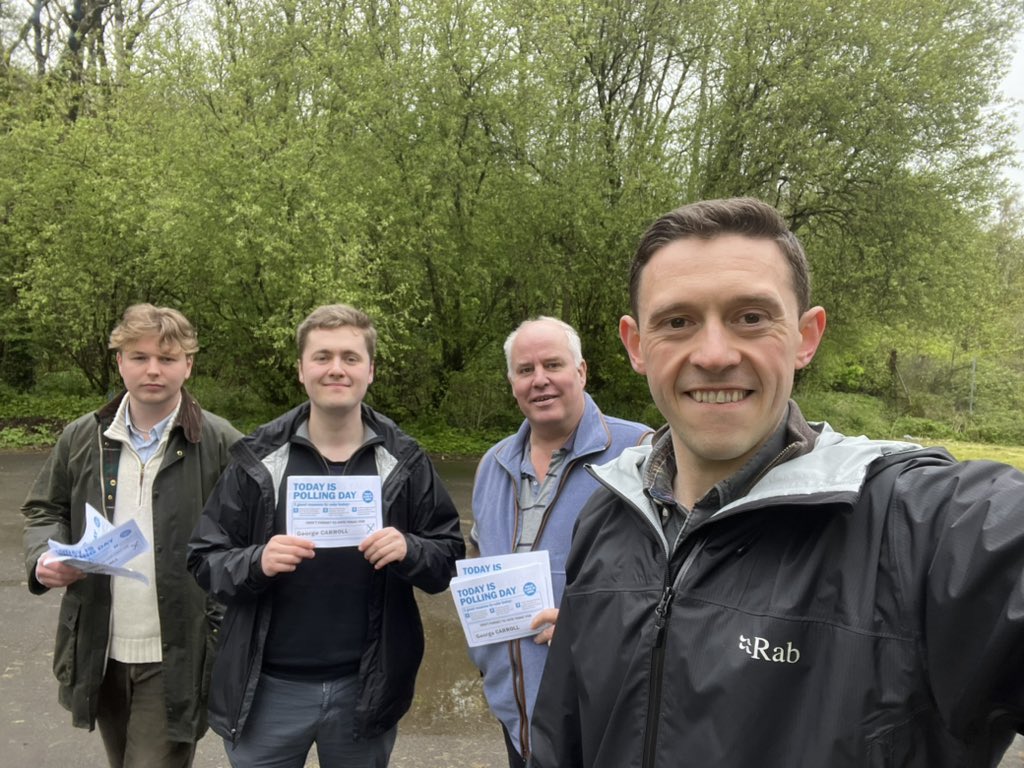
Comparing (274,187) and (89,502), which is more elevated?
(274,187)

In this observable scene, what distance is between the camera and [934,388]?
25.6m

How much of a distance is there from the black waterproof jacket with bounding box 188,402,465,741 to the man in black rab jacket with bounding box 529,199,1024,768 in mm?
1141

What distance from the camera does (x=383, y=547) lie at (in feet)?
8.09

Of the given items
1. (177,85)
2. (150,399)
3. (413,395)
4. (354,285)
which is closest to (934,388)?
(413,395)

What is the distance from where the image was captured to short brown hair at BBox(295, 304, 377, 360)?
2.73 metres

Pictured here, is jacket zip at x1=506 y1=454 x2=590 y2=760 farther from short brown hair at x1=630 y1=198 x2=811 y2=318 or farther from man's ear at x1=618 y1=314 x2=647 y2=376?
short brown hair at x1=630 y1=198 x2=811 y2=318

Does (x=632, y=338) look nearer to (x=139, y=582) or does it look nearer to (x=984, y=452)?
(x=139, y=582)

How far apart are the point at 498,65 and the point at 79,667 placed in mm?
13416

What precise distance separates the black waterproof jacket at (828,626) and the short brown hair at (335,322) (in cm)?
172

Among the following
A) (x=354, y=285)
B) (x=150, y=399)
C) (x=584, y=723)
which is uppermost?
(x=354, y=285)

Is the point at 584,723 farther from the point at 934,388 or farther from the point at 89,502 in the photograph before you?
the point at 934,388

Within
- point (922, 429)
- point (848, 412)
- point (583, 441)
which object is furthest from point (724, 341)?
point (922, 429)

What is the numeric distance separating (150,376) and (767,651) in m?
2.59

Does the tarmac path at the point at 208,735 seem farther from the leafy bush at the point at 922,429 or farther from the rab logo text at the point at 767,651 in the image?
the leafy bush at the point at 922,429
